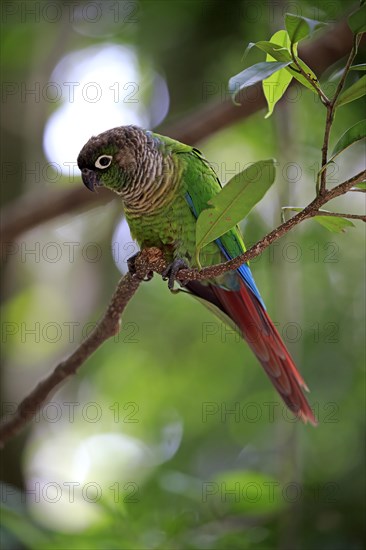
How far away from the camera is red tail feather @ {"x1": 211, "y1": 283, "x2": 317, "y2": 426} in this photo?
103 inches

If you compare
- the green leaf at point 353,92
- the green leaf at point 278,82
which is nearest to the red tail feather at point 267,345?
the green leaf at point 278,82

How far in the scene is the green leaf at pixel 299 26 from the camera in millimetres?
1516

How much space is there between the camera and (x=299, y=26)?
59.9 inches

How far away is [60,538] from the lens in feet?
8.76

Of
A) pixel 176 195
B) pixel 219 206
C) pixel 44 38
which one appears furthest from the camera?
pixel 44 38

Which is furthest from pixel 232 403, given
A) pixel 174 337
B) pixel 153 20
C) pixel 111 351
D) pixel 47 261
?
pixel 153 20

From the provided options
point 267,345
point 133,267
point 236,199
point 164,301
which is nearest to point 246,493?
point 267,345

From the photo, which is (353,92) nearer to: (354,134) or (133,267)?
(354,134)

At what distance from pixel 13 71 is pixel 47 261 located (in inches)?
62.0

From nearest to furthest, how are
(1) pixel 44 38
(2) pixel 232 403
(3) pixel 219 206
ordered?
(3) pixel 219 206 → (2) pixel 232 403 → (1) pixel 44 38

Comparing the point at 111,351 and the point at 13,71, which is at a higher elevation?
the point at 13,71

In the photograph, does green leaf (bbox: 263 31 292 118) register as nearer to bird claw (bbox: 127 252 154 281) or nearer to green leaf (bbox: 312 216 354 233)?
green leaf (bbox: 312 216 354 233)

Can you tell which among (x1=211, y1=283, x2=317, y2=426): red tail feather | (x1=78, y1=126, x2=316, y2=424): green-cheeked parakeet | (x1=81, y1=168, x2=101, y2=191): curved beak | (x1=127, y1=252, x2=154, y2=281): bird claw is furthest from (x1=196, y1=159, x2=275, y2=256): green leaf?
(x1=211, y1=283, x2=317, y2=426): red tail feather

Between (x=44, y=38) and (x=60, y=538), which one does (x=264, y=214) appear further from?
(x=60, y=538)
